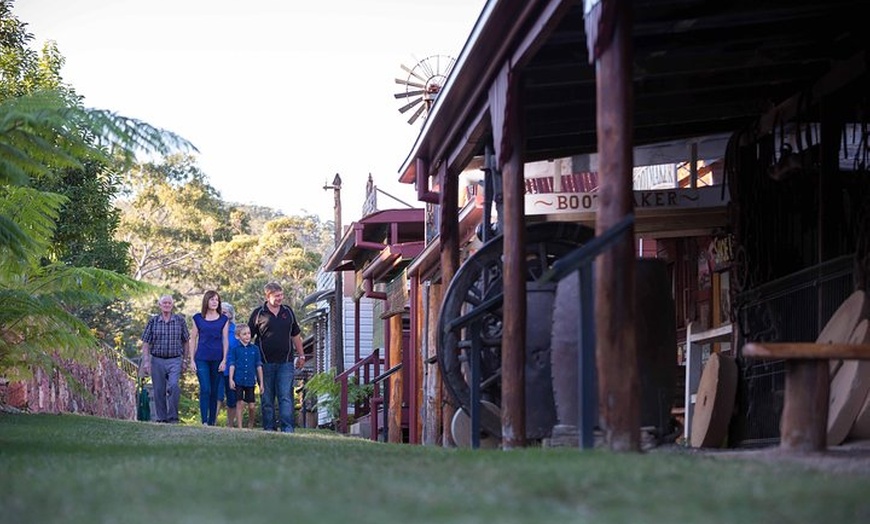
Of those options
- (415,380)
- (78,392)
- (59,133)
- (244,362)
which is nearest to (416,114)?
(415,380)

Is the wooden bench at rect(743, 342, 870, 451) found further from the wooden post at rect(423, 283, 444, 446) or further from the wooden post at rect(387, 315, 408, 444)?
the wooden post at rect(387, 315, 408, 444)

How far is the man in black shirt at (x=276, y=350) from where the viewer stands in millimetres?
17422

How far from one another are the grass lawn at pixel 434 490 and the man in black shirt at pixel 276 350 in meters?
10.0

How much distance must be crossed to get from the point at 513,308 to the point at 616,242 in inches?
115

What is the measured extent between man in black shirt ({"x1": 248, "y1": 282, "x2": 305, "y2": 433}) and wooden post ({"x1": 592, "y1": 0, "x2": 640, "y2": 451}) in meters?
9.63

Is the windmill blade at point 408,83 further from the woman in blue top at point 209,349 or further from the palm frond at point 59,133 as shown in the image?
the palm frond at point 59,133

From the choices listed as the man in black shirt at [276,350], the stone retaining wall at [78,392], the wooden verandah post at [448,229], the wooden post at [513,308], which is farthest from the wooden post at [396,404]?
the wooden post at [513,308]

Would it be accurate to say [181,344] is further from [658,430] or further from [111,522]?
[111,522]

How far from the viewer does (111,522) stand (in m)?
4.28

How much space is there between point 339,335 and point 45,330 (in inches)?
958

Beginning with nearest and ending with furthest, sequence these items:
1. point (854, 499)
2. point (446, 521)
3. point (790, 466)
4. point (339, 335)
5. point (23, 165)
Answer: point (446, 521) → point (854, 499) → point (790, 466) → point (23, 165) → point (339, 335)

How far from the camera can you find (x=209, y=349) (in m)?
17.7

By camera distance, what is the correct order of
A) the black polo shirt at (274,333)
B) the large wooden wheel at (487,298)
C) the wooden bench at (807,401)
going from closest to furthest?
the wooden bench at (807,401)
the large wooden wheel at (487,298)
the black polo shirt at (274,333)

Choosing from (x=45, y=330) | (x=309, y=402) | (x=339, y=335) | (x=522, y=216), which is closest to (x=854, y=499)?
(x=522, y=216)
